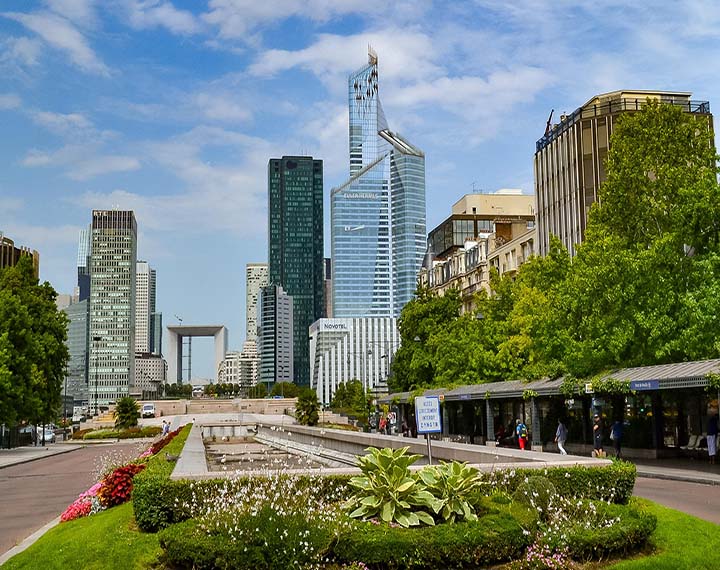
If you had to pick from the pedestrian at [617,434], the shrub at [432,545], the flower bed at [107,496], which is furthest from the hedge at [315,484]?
the pedestrian at [617,434]

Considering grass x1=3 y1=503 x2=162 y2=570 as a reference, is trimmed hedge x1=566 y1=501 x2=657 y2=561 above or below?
above

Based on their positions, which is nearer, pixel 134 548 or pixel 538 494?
pixel 134 548

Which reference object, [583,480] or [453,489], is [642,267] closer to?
[583,480]

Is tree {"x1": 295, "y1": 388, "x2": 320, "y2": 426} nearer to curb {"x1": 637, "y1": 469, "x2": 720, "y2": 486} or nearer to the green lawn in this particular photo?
curb {"x1": 637, "y1": 469, "x2": 720, "y2": 486}

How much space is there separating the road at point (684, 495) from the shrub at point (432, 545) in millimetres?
6666

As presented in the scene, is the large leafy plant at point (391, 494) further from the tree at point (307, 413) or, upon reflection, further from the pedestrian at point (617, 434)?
the tree at point (307, 413)

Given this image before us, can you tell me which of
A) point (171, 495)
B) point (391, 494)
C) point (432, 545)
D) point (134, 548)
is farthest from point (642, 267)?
point (134, 548)

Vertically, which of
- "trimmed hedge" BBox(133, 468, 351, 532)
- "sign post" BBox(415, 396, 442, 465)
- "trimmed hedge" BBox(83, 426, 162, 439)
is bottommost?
"trimmed hedge" BBox(83, 426, 162, 439)

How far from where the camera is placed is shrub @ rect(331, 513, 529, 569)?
10812 mm

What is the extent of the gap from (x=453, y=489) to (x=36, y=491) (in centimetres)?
2147

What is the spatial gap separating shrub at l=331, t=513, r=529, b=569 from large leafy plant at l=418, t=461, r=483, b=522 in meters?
0.54

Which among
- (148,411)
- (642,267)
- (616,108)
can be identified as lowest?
(148,411)

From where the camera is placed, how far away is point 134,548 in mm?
12188

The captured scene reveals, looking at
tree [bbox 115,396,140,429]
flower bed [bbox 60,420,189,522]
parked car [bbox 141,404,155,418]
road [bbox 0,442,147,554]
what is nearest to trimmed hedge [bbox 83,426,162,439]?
tree [bbox 115,396,140,429]
